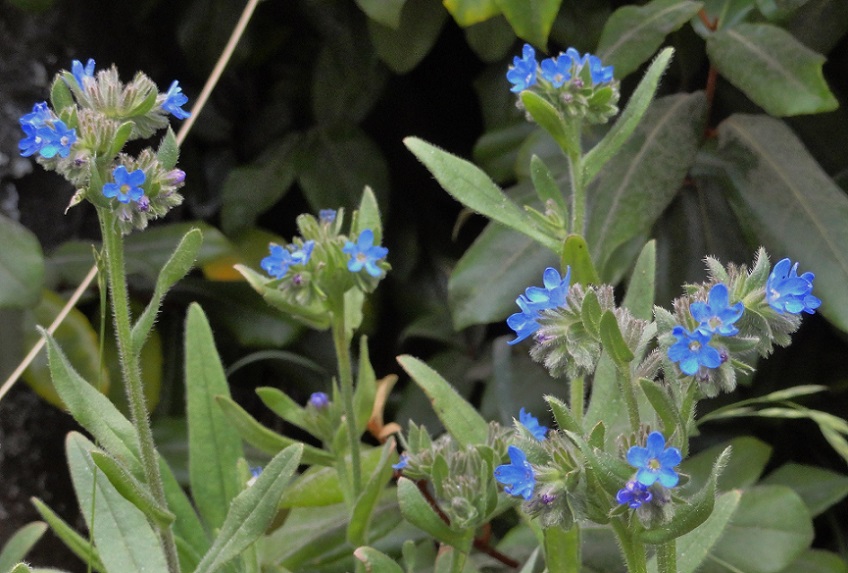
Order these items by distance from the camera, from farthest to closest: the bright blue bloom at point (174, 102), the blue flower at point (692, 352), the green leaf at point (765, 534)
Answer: the green leaf at point (765, 534)
the bright blue bloom at point (174, 102)
the blue flower at point (692, 352)

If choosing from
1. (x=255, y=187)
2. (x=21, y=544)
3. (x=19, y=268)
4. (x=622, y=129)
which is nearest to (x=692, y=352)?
(x=622, y=129)

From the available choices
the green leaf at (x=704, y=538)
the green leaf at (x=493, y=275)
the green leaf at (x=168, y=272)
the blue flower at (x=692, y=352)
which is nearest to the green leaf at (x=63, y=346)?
the green leaf at (x=493, y=275)

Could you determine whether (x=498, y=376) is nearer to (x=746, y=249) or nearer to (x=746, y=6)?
(x=746, y=249)

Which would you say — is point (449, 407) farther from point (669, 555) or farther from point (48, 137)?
point (48, 137)

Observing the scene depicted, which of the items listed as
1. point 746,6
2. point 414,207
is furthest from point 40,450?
point 746,6

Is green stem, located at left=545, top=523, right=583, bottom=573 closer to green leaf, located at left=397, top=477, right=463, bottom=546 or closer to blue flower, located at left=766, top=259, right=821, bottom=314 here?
green leaf, located at left=397, top=477, right=463, bottom=546

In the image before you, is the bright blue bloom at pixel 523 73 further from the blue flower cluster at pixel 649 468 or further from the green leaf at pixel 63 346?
the green leaf at pixel 63 346
